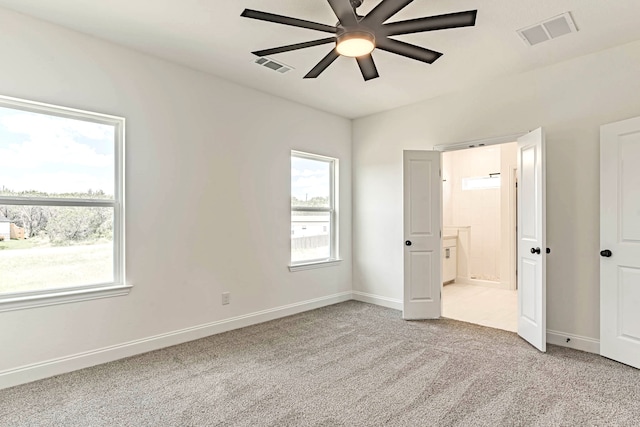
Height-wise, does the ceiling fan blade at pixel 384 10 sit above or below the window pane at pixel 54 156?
above

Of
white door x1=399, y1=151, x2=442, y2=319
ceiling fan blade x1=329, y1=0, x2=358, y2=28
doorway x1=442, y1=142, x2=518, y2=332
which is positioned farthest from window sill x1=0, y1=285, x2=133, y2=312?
doorway x1=442, y1=142, x2=518, y2=332

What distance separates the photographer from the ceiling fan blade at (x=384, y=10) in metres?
1.96

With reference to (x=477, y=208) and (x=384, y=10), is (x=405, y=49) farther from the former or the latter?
(x=477, y=208)

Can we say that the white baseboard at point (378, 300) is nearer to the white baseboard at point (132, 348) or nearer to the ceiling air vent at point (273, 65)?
the white baseboard at point (132, 348)

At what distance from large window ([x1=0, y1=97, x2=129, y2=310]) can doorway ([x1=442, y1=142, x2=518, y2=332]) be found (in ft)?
15.3

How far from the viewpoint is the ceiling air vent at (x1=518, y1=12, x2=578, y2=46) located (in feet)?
9.09

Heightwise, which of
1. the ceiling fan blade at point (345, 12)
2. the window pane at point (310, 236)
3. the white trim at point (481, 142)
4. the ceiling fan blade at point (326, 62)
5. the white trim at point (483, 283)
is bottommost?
the white trim at point (483, 283)

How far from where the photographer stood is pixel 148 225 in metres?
3.37

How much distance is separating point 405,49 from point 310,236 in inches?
120

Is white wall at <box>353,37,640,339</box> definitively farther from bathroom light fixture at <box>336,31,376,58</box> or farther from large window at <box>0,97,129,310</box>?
large window at <box>0,97,129,310</box>

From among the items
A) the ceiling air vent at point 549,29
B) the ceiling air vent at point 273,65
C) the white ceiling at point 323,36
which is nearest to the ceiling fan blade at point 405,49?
the white ceiling at point 323,36

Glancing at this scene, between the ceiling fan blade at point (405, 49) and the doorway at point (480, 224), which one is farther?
the doorway at point (480, 224)

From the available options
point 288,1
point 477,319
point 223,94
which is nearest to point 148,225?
point 223,94

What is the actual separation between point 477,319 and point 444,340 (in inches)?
39.3
